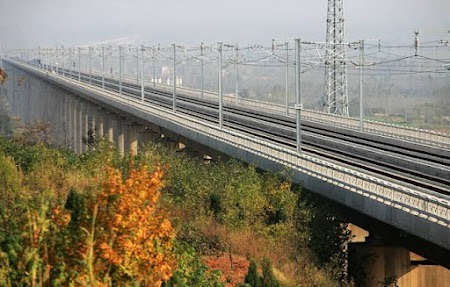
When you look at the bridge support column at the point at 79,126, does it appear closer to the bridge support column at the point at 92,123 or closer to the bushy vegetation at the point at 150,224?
the bridge support column at the point at 92,123

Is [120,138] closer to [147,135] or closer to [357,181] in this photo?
[147,135]

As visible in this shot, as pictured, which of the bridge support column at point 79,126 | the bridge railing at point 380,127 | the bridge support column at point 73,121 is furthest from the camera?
the bridge support column at point 73,121

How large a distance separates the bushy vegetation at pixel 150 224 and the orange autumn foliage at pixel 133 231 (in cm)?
2

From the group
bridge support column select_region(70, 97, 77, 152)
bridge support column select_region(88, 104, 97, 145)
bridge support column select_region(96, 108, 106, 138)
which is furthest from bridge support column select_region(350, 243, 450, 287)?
bridge support column select_region(70, 97, 77, 152)

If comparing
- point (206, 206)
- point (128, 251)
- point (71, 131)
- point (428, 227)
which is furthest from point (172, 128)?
point (71, 131)

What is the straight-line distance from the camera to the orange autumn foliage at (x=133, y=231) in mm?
13422

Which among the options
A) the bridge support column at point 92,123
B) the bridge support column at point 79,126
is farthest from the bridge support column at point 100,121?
the bridge support column at point 79,126

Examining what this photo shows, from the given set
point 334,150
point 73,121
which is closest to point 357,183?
point 334,150

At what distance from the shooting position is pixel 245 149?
3769 centimetres

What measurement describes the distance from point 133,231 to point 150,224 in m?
0.53

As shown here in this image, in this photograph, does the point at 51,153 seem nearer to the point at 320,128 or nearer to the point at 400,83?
the point at 320,128

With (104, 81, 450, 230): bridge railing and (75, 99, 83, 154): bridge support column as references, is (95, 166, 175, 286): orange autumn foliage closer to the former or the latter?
(104, 81, 450, 230): bridge railing

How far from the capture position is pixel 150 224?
1413cm

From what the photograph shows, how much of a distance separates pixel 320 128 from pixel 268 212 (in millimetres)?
26856
